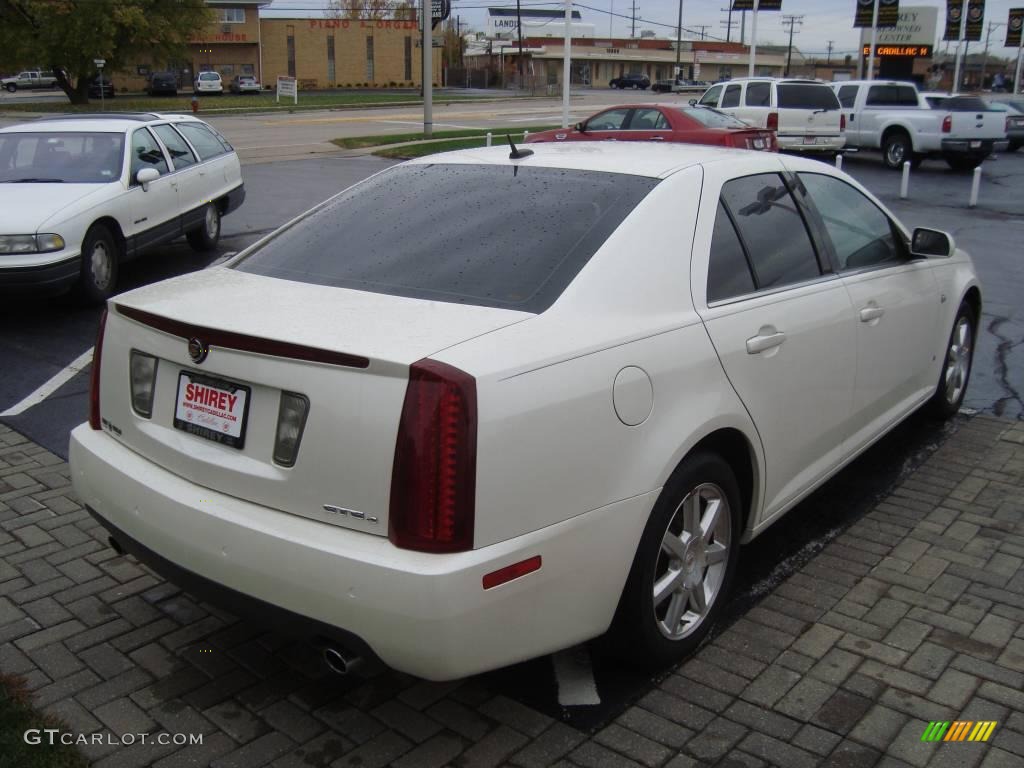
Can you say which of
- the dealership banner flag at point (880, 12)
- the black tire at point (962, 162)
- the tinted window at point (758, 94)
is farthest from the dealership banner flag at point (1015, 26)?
the tinted window at point (758, 94)

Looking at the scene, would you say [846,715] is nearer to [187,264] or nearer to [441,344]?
[441,344]

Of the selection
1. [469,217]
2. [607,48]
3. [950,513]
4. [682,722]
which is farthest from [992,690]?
[607,48]

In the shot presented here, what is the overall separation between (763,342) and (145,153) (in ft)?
26.2

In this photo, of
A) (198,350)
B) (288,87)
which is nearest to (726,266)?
(198,350)

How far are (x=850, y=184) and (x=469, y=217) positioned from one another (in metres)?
2.16

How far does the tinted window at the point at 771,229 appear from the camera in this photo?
383 centimetres

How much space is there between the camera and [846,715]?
3.19 m

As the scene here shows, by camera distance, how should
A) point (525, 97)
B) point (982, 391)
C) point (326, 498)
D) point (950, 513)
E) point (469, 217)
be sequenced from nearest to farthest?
point (326, 498) → point (469, 217) → point (950, 513) → point (982, 391) → point (525, 97)

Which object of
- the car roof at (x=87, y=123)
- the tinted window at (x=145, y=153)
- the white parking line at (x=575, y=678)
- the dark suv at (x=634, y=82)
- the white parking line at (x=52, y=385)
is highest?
the dark suv at (x=634, y=82)

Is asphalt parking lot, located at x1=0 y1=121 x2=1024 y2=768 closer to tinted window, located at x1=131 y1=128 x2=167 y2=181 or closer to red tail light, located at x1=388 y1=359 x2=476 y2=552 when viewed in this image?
red tail light, located at x1=388 y1=359 x2=476 y2=552

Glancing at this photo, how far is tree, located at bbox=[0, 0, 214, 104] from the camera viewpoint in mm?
48031

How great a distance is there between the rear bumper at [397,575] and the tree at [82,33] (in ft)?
169

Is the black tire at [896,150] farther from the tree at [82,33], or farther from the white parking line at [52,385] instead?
the tree at [82,33]

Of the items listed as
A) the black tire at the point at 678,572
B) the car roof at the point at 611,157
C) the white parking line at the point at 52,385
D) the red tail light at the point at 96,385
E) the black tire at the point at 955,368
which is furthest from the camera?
the white parking line at the point at 52,385
